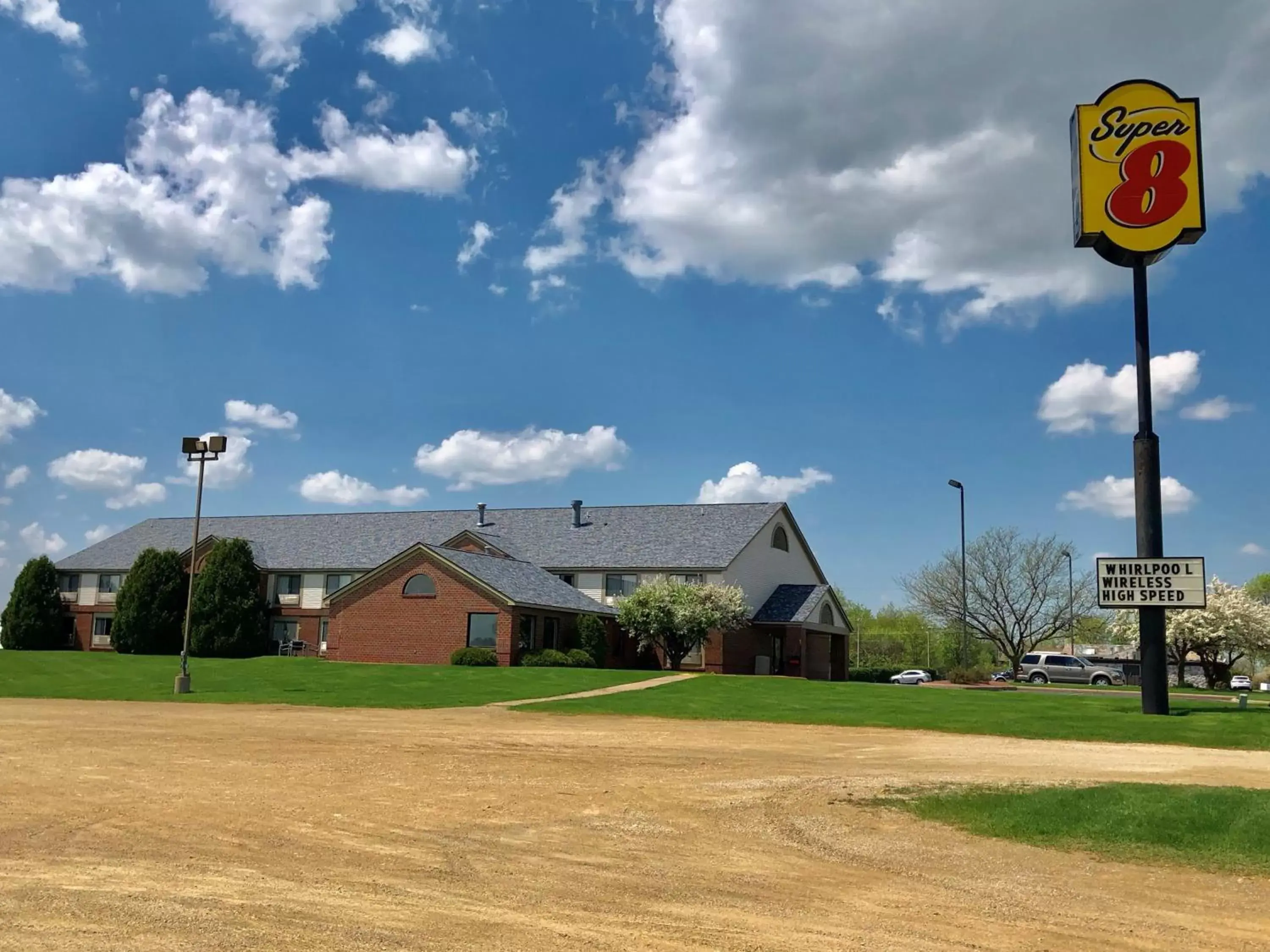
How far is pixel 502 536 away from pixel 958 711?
1451 inches

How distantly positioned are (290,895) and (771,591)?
49.0m

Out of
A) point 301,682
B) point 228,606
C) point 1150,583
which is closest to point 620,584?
point 228,606

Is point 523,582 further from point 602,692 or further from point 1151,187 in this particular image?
point 1151,187

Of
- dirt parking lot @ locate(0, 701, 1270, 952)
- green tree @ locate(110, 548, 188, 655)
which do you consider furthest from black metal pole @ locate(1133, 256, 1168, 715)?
green tree @ locate(110, 548, 188, 655)

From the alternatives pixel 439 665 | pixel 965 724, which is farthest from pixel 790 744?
pixel 439 665

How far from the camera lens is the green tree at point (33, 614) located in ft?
196

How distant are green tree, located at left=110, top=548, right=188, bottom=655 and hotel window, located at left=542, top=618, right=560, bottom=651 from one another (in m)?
20.6

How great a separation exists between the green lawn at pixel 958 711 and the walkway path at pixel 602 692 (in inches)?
30.9

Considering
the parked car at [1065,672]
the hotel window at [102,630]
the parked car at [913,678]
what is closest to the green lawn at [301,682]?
the hotel window at [102,630]

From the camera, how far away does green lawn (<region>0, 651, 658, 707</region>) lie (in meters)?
29.8

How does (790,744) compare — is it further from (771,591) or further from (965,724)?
(771,591)

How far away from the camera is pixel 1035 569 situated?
7231 centimetres

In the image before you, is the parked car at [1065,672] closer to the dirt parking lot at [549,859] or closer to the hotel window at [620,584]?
the hotel window at [620,584]

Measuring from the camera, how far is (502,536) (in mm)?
59375
